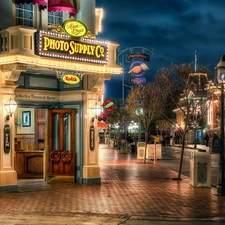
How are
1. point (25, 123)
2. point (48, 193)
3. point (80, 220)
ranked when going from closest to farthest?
point (80, 220)
point (48, 193)
point (25, 123)

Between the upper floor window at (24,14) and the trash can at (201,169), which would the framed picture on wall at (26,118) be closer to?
the upper floor window at (24,14)

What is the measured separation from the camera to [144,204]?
1355 centimetres

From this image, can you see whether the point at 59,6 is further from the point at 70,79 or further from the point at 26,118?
the point at 26,118

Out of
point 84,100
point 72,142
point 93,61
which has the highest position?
point 93,61

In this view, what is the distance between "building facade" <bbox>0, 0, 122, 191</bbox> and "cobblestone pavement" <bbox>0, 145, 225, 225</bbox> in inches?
35.8

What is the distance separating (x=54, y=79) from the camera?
62.5 ft

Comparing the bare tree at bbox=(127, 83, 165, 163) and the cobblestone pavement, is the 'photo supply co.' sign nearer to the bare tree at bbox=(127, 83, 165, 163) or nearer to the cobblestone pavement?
the cobblestone pavement

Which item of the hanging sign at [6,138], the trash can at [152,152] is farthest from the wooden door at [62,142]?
the trash can at [152,152]

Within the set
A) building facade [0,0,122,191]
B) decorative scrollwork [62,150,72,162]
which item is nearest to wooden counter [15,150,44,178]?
building facade [0,0,122,191]

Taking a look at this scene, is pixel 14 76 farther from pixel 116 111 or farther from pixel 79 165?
pixel 116 111

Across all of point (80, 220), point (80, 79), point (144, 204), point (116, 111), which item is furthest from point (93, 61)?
point (116, 111)

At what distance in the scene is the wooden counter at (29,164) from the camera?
1930 cm

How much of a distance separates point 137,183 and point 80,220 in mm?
7491

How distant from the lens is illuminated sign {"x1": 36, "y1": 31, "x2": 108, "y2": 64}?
15.7 m
